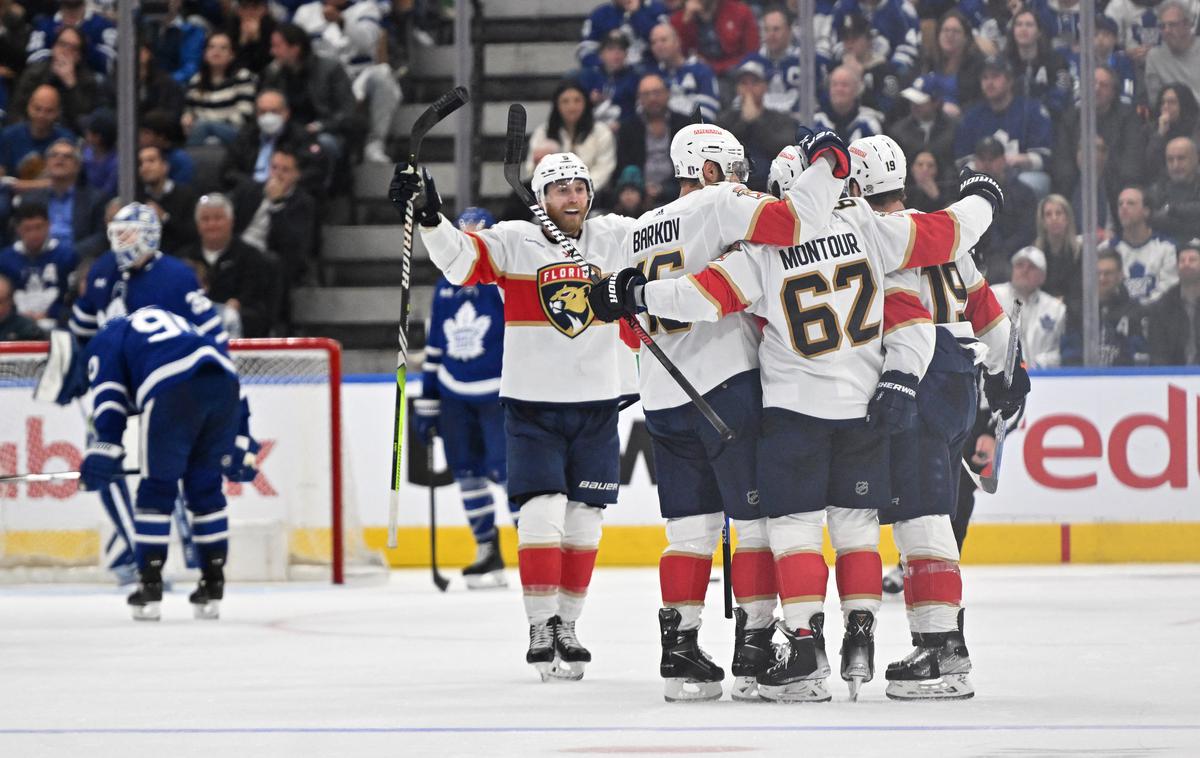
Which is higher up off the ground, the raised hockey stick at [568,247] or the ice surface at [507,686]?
the raised hockey stick at [568,247]

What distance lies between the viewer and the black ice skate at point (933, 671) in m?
4.45

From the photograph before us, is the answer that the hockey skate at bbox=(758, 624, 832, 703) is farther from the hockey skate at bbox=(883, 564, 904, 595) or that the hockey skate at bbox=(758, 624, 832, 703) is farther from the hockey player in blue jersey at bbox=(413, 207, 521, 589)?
the hockey player in blue jersey at bbox=(413, 207, 521, 589)

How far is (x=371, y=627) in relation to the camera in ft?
21.5

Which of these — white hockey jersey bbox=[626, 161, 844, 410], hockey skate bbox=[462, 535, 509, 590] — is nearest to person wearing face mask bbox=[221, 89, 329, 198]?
hockey skate bbox=[462, 535, 509, 590]

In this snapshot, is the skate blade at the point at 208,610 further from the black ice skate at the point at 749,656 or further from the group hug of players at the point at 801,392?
the black ice skate at the point at 749,656

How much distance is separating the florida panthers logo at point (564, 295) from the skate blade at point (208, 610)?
2.17 metres

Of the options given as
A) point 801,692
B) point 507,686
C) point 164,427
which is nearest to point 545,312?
point 507,686

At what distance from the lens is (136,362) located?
22.1ft

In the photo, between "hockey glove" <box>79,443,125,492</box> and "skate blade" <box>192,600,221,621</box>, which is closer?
"hockey glove" <box>79,443,125,492</box>

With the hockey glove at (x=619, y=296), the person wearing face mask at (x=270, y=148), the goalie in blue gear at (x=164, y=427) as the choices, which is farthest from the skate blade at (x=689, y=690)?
the person wearing face mask at (x=270, y=148)

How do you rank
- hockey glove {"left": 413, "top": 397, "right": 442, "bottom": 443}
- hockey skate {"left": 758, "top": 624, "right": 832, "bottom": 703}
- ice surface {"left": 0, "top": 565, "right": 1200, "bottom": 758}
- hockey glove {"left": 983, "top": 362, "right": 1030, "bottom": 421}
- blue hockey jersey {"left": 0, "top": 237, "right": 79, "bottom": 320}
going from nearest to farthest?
ice surface {"left": 0, "top": 565, "right": 1200, "bottom": 758} → hockey skate {"left": 758, "top": 624, "right": 832, "bottom": 703} → hockey glove {"left": 983, "top": 362, "right": 1030, "bottom": 421} → hockey glove {"left": 413, "top": 397, "right": 442, "bottom": 443} → blue hockey jersey {"left": 0, "top": 237, "right": 79, "bottom": 320}

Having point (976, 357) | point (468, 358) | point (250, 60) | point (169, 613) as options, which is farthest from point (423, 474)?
point (976, 357)

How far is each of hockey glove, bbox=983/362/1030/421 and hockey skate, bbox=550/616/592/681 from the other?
1.37 meters

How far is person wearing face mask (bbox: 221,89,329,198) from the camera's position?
32.4 ft
